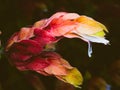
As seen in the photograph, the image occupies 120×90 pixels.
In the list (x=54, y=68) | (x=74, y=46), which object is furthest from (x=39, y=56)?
(x=74, y=46)

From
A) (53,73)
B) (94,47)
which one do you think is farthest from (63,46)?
(53,73)

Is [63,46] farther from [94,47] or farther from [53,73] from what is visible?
[53,73]

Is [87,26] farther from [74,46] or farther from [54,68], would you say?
[74,46]

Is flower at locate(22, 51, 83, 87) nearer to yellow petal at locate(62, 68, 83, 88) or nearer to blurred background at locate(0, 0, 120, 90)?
yellow petal at locate(62, 68, 83, 88)

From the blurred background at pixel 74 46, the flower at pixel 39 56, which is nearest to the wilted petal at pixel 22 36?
the flower at pixel 39 56

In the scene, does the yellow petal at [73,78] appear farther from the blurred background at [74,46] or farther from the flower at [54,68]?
the blurred background at [74,46]

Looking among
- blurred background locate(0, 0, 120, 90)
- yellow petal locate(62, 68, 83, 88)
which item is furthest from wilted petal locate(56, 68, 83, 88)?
blurred background locate(0, 0, 120, 90)

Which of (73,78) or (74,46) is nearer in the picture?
(73,78)
